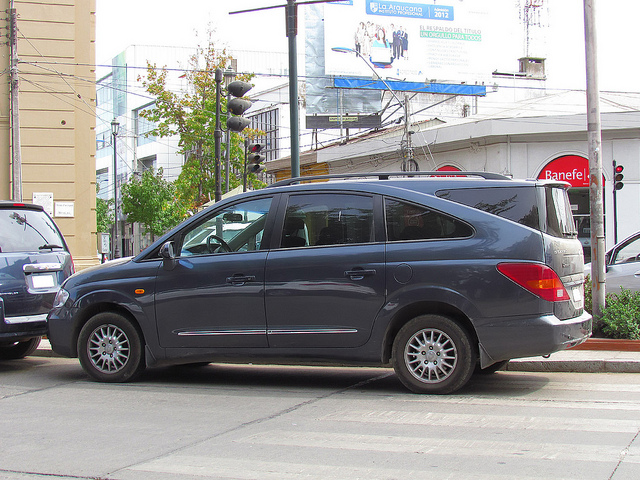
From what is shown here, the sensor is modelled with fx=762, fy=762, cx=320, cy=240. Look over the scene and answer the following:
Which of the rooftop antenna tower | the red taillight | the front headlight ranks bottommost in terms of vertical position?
the front headlight

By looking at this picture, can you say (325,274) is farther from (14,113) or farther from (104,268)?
(14,113)

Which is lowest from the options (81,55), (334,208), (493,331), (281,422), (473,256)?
(281,422)

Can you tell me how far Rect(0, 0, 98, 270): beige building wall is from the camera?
2009 cm

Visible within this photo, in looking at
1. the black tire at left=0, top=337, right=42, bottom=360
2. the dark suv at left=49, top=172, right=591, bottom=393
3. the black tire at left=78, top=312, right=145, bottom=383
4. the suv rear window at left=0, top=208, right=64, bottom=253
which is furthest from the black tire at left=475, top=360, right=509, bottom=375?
the black tire at left=0, top=337, right=42, bottom=360

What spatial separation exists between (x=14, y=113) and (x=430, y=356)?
15643 millimetres

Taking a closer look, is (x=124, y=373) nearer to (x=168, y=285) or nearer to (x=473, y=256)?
(x=168, y=285)

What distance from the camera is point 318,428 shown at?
224 inches

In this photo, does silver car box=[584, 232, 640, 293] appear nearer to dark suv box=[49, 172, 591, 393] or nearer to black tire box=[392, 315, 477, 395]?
dark suv box=[49, 172, 591, 393]

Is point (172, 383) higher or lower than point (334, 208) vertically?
lower

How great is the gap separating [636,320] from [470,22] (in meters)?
29.7

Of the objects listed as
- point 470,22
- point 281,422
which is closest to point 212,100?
point 470,22

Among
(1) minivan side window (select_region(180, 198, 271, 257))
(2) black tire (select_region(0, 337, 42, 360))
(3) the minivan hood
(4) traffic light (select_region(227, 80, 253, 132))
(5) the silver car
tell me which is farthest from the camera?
(4) traffic light (select_region(227, 80, 253, 132))

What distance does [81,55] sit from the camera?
20547 millimetres

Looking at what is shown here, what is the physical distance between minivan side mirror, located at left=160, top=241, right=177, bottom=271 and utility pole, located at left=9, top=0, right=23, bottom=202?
487 inches
